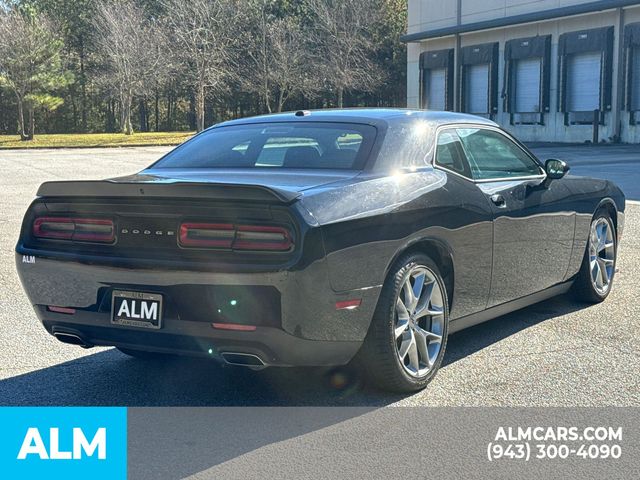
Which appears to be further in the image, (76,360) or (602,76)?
(602,76)

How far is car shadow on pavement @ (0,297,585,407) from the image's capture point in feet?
15.0

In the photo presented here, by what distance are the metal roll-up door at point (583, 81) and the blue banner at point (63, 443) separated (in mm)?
36126

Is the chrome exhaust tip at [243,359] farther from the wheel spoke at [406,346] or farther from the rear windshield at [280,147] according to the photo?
the rear windshield at [280,147]

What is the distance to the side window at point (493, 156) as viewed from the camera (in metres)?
5.59

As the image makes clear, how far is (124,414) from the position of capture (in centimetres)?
437

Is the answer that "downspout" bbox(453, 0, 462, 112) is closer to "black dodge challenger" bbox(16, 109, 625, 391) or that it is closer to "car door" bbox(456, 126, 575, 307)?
"car door" bbox(456, 126, 575, 307)

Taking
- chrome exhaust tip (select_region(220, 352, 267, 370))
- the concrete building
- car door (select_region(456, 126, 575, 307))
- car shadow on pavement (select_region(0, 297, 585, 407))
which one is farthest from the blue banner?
the concrete building

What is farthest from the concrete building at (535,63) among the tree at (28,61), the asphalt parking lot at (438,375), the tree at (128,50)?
the asphalt parking lot at (438,375)

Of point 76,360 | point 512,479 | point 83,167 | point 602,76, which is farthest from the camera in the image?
point 602,76

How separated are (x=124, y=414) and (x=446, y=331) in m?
1.79

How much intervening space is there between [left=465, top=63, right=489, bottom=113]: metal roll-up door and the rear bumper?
135ft

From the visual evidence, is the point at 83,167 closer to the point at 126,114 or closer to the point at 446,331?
the point at 446,331

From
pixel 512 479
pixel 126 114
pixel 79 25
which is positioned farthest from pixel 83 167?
pixel 79 25

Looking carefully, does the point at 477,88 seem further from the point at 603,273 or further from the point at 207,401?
the point at 207,401
